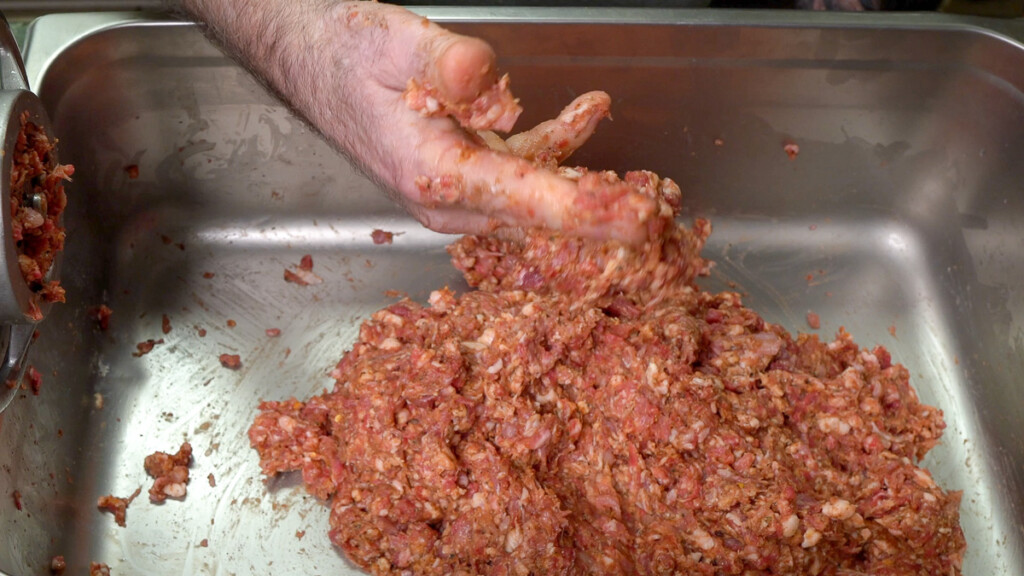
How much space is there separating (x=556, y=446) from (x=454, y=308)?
0.51 meters

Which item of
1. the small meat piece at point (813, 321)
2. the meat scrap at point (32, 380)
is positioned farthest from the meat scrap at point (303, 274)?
the small meat piece at point (813, 321)

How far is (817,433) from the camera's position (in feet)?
6.61

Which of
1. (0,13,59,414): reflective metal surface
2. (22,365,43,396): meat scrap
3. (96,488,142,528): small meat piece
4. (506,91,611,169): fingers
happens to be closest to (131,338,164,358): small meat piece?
(22,365,43,396): meat scrap

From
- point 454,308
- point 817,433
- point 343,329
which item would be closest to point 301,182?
point 343,329

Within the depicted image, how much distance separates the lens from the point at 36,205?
1619 mm

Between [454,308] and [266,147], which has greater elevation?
[266,147]

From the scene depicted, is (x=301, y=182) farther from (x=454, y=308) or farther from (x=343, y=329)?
(x=454, y=308)

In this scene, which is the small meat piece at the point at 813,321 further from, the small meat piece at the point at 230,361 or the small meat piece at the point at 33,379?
the small meat piece at the point at 33,379

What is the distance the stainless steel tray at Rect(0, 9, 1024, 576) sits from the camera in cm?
205

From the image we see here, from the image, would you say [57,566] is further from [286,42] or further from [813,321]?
[813,321]

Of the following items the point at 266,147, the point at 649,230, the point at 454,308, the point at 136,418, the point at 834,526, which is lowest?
the point at 136,418

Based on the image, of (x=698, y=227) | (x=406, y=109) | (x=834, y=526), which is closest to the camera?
(x=406, y=109)

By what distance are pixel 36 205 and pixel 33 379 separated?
563 mm

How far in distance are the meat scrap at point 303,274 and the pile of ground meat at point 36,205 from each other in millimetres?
819
